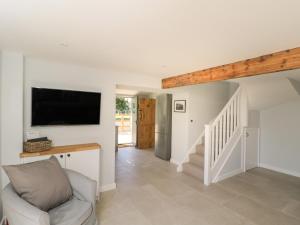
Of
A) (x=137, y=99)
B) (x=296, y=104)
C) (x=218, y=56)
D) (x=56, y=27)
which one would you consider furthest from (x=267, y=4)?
(x=137, y=99)

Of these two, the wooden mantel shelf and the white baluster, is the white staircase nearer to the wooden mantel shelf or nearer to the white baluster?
the white baluster

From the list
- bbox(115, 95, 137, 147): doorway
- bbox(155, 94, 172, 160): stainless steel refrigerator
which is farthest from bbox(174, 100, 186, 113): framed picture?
bbox(115, 95, 137, 147): doorway

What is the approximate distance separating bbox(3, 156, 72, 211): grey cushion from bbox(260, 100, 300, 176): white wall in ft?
15.8

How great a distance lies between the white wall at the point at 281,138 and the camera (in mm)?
4164

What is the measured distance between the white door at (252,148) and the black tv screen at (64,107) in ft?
12.1

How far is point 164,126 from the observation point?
5.16 metres

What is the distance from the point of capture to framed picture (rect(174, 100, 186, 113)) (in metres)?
4.49

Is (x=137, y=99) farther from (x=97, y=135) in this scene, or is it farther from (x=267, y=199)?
(x=267, y=199)

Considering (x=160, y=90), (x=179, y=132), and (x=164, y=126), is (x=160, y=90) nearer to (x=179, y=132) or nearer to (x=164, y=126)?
(x=179, y=132)

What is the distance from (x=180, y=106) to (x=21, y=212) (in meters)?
3.80

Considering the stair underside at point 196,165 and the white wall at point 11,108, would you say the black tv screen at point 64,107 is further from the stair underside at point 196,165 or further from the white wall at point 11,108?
the stair underside at point 196,165

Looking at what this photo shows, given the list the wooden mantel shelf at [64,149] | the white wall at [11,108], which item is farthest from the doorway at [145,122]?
the white wall at [11,108]

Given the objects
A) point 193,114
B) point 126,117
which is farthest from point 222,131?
point 126,117

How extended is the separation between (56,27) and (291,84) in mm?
3831
